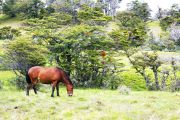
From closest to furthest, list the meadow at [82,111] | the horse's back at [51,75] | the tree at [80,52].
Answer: the meadow at [82,111]
the horse's back at [51,75]
the tree at [80,52]

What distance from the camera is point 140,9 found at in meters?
109

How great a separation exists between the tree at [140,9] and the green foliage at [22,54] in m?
71.6

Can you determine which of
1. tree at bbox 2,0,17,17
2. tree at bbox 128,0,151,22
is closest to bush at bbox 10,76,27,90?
tree at bbox 2,0,17,17

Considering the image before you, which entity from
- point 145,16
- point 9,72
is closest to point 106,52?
point 9,72

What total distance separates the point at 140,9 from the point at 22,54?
246 ft

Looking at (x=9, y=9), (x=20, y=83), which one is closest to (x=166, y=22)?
(x=9, y=9)

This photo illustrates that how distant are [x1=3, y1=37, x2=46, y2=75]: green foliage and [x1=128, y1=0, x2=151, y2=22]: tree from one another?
235 ft

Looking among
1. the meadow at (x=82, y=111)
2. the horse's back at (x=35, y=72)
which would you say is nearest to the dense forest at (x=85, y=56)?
the horse's back at (x=35, y=72)

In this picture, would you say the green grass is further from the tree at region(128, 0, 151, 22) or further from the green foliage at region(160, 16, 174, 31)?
the tree at region(128, 0, 151, 22)

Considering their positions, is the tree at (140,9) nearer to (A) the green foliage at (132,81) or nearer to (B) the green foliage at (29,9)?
(B) the green foliage at (29,9)

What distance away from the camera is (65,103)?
54.7 feet

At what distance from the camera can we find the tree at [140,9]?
355 feet

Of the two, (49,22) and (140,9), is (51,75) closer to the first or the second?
(49,22)

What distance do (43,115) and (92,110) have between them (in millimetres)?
2066
